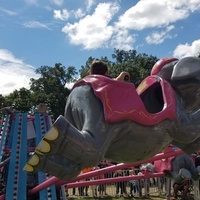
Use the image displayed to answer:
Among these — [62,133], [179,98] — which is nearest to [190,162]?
[179,98]

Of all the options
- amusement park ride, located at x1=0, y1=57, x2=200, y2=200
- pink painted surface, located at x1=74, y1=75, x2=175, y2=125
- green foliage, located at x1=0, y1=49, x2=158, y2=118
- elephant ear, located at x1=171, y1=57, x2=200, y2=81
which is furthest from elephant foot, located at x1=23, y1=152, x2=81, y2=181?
green foliage, located at x1=0, y1=49, x2=158, y2=118

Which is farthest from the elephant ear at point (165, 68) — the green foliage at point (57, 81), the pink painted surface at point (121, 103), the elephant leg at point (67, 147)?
the green foliage at point (57, 81)

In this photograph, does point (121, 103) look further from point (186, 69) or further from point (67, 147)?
point (186, 69)

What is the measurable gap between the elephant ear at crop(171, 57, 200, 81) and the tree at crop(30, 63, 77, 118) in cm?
3220

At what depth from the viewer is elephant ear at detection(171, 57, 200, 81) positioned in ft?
8.09

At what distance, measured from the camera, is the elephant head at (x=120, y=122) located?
6.10 ft

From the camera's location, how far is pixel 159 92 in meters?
2.53

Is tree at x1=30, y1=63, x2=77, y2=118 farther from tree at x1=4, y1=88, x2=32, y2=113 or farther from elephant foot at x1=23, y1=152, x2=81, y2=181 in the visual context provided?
elephant foot at x1=23, y1=152, x2=81, y2=181

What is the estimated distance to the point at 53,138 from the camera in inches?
69.4

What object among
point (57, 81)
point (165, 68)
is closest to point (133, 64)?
point (57, 81)

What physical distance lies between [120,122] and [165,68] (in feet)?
2.43

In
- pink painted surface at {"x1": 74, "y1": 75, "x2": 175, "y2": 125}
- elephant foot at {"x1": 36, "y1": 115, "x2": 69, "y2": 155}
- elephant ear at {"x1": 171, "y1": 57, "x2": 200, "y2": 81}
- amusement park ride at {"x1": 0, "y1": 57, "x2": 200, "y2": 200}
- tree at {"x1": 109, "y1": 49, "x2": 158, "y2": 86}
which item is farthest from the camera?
tree at {"x1": 109, "y1": 49, "x2": 158, "y2": 86}

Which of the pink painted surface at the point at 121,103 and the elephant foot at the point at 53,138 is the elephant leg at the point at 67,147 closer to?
the elephant foot at the point at 53,138

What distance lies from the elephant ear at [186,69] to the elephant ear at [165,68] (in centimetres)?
11
